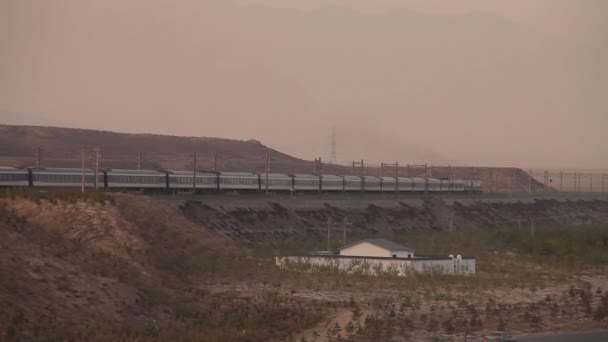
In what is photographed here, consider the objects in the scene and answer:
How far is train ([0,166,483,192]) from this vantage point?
70.6 meters

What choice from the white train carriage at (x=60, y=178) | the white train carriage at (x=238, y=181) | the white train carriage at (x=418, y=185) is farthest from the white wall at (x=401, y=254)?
the white train carriage at (x=418, y=185)

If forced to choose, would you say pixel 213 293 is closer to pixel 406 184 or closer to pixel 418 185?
pixel 406 184

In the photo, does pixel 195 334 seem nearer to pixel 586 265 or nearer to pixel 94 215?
pixel 94 215

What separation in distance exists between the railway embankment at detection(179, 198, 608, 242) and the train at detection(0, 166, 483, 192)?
4.95 metres

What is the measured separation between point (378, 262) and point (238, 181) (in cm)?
3411

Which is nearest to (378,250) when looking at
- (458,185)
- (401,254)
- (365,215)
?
(401,254)

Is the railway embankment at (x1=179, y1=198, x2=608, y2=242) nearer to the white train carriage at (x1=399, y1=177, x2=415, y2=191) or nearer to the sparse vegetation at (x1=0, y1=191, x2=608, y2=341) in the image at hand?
the white train carriage at (x1=399, y1=177, x2=415, y2=191)

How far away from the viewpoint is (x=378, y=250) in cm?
5844

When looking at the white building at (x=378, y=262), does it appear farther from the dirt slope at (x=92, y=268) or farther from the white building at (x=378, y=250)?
the dirt slope at (x=92, y=268)

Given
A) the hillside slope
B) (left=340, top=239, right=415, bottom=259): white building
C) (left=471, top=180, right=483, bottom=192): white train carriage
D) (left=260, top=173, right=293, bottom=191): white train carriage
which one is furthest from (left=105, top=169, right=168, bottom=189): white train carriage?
(left=471, top=180, right=483, bottom=192): white train carriage

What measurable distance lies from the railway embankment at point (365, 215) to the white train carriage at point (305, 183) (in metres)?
4.83

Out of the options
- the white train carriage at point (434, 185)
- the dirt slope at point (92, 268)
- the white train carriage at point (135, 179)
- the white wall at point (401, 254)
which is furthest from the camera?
the white train carriage at point (434, 185)

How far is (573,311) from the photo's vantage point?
4419cm

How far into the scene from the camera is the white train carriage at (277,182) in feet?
298
